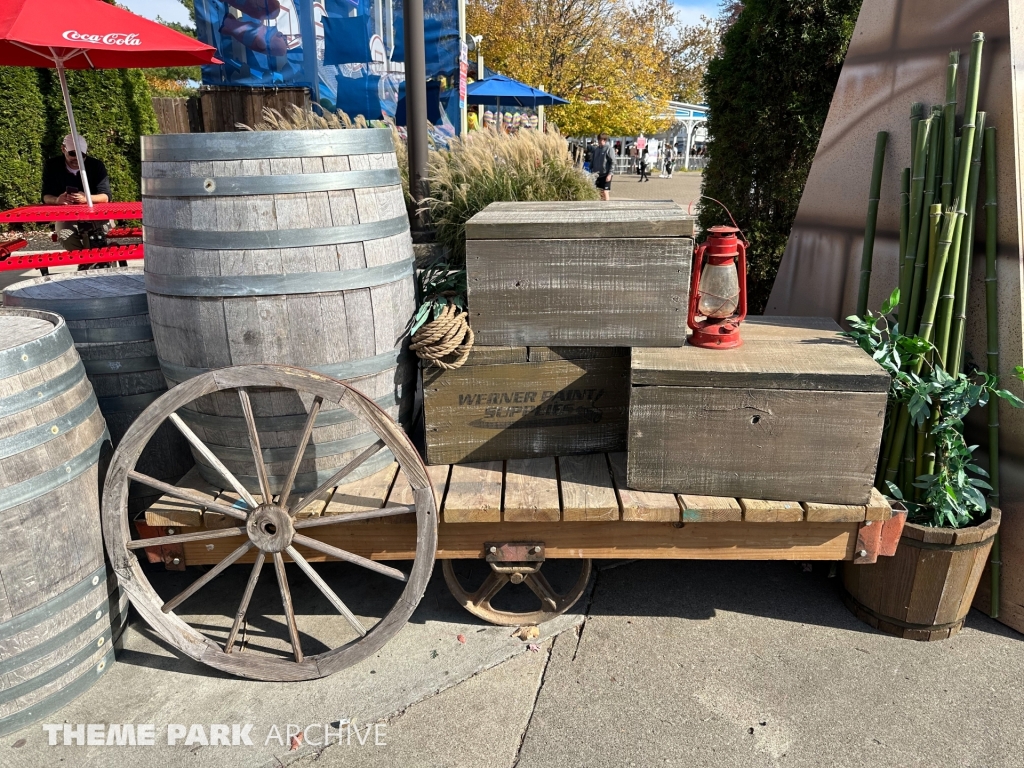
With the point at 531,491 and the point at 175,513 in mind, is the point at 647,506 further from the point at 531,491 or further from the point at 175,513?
the point at 175,513

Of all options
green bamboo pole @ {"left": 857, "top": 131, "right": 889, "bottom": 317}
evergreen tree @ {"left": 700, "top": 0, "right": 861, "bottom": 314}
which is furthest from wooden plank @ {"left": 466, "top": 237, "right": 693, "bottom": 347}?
evergreen tree @ {"left": 700, "top": 0, "right": 861, "bottom": 314}

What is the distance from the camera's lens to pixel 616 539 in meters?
2.38

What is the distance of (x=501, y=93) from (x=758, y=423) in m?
11.3

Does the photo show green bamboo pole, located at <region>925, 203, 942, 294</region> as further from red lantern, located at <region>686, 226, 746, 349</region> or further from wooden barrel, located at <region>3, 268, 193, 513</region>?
wooden barrel, located at <region>3, 268, 193, 513</region>

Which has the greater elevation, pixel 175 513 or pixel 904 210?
pixel 904 210

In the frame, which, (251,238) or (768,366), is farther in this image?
(768,366)

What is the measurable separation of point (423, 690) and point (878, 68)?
3159 millimetres

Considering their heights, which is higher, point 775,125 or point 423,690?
point 775,125

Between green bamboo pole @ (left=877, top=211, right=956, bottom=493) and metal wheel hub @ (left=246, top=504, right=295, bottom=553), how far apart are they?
2153mm

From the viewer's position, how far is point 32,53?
622 centimetres

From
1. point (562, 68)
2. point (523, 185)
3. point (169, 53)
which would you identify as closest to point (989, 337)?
point (523, 185)

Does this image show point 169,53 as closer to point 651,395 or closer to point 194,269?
point 194,269

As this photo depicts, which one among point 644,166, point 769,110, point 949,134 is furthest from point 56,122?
point 644,166

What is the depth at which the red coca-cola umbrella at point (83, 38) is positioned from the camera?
5.39 metres
